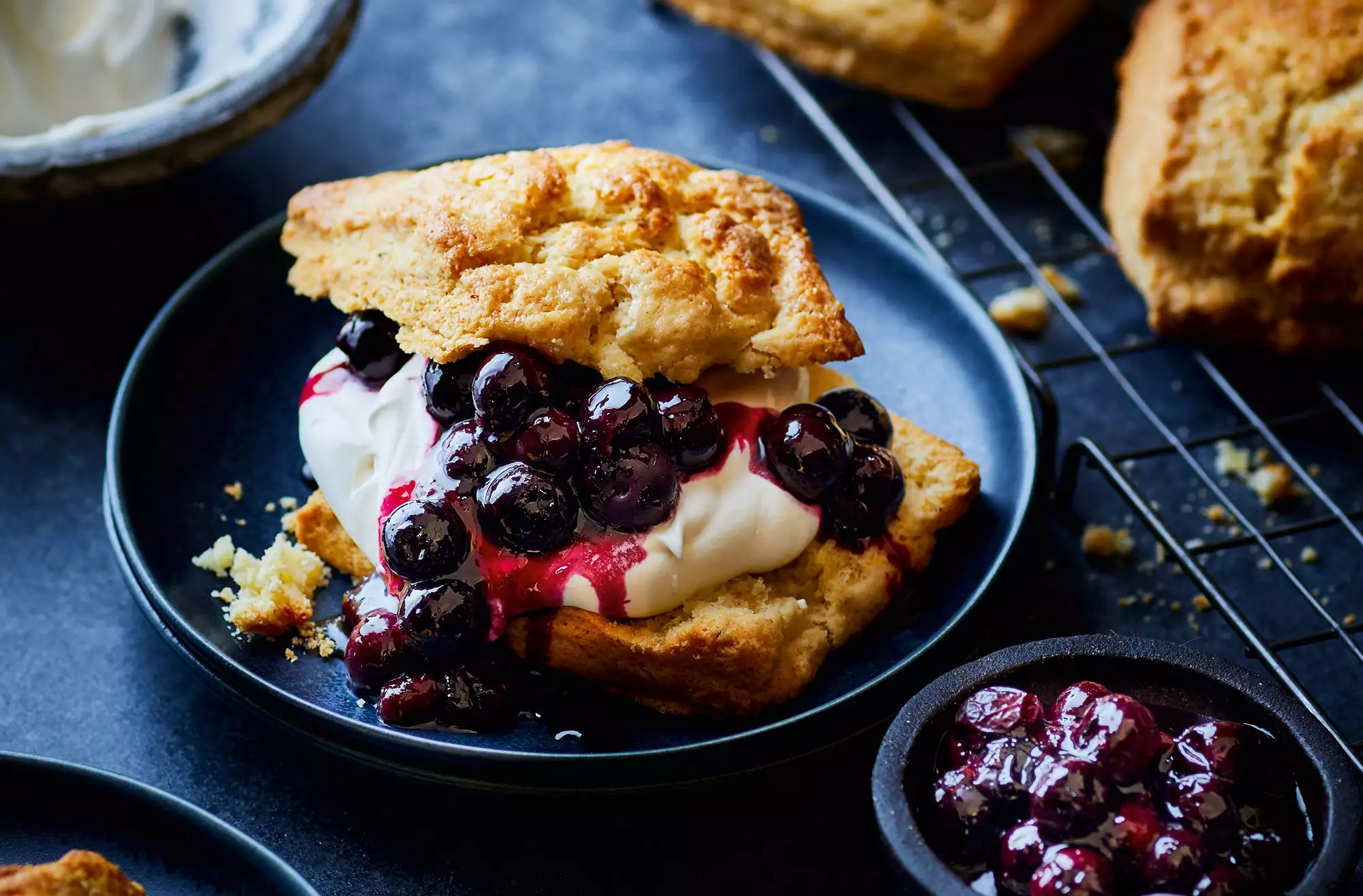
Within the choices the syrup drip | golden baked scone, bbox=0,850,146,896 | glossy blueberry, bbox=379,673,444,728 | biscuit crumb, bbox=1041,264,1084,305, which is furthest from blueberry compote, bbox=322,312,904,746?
biscuit crumb, bbox=1041,264,1084,305

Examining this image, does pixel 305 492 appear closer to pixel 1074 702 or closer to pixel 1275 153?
pixel 1074 702

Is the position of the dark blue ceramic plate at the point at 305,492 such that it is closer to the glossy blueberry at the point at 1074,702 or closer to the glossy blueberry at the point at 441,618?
the glossy blueberry at the point at 441,618

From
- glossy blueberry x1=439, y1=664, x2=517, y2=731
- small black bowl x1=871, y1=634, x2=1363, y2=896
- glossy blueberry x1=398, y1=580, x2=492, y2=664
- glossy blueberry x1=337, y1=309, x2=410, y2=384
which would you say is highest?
small black bowl x1=871, y1=634, x2=1363, y2=896

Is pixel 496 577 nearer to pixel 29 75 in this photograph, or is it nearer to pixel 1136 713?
pixel 1136 713

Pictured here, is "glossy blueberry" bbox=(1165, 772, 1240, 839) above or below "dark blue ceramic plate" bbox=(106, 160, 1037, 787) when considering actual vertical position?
above

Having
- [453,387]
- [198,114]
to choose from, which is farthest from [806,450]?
[198,114]

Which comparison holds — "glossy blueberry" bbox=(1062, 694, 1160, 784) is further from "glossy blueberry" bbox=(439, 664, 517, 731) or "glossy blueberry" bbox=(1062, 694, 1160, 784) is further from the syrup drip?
the syrup drip
